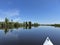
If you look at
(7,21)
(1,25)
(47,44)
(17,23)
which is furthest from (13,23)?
(47,44)

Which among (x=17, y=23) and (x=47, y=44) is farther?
(x=17, y=23)

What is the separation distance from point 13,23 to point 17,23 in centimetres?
493

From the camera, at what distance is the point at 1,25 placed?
65188 millimetres

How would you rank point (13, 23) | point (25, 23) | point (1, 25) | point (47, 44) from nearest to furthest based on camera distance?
point (47, 44), point (1, 25), point (13, 23), point (25, 23)

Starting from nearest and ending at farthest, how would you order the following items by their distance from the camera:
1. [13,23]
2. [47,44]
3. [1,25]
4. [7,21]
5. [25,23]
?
[47,44] < [1,25] < [7,21] < [13,23] < [25,23]

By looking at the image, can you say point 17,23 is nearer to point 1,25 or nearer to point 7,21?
point 7,21

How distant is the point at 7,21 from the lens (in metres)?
71.4

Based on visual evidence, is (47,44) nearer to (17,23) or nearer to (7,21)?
(7,21)

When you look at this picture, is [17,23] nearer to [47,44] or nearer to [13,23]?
[13,23]

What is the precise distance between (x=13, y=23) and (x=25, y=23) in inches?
748

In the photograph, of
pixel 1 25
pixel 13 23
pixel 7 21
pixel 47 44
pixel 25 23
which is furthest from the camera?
pixel 25 23

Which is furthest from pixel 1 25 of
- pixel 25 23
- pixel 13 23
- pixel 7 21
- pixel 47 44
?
pixel 47 44

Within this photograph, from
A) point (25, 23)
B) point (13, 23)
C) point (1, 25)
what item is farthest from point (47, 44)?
point (25, 23)

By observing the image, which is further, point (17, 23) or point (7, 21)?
point (17, 23)
